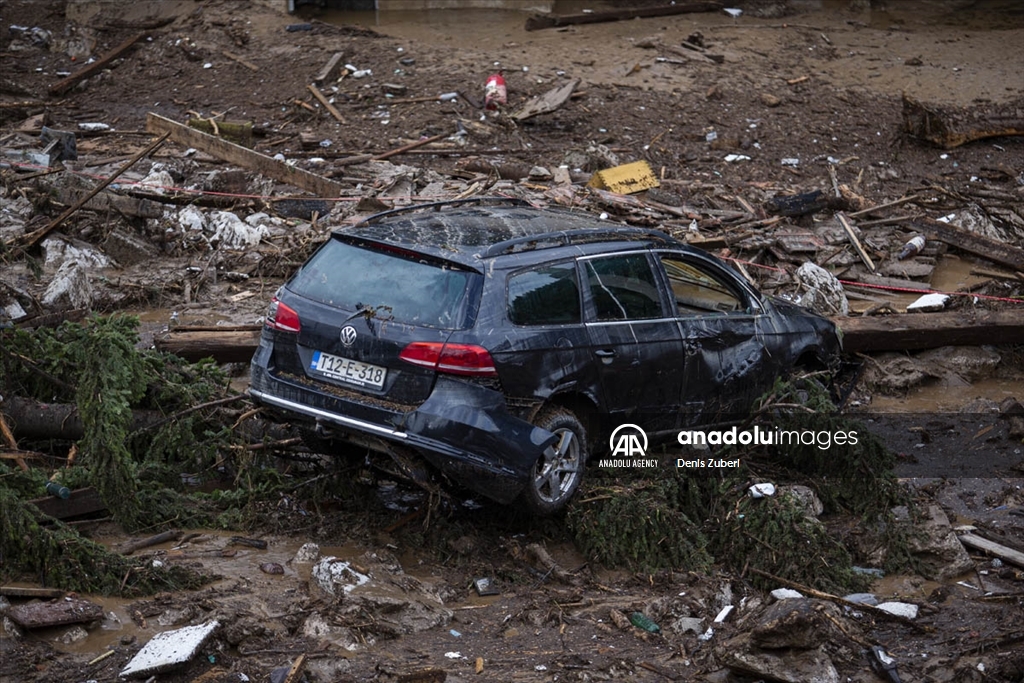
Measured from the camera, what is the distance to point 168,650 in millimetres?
5000

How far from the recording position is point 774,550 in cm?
645

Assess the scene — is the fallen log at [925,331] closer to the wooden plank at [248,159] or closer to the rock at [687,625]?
the rock at [687,625]

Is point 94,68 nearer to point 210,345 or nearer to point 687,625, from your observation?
point 210,345

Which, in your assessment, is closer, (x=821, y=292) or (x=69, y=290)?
(x=69, y=290)

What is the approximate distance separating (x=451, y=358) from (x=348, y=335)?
62 centimetres

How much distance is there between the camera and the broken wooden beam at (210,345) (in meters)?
8.94

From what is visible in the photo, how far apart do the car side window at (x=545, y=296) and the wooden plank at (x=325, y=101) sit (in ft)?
37.5

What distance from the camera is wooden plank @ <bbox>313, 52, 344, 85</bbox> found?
18.6 metres

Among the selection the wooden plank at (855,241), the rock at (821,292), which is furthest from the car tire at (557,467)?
the wooden plank at (855,241)

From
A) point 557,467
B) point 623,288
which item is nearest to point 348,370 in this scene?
point 557,467

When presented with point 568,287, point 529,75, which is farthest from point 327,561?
point 529,75

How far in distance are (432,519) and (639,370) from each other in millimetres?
1523

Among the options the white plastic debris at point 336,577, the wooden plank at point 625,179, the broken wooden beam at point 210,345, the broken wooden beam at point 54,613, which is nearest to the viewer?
the broken wooden beam at point 54,613

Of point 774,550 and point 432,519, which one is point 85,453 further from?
point 774,550
